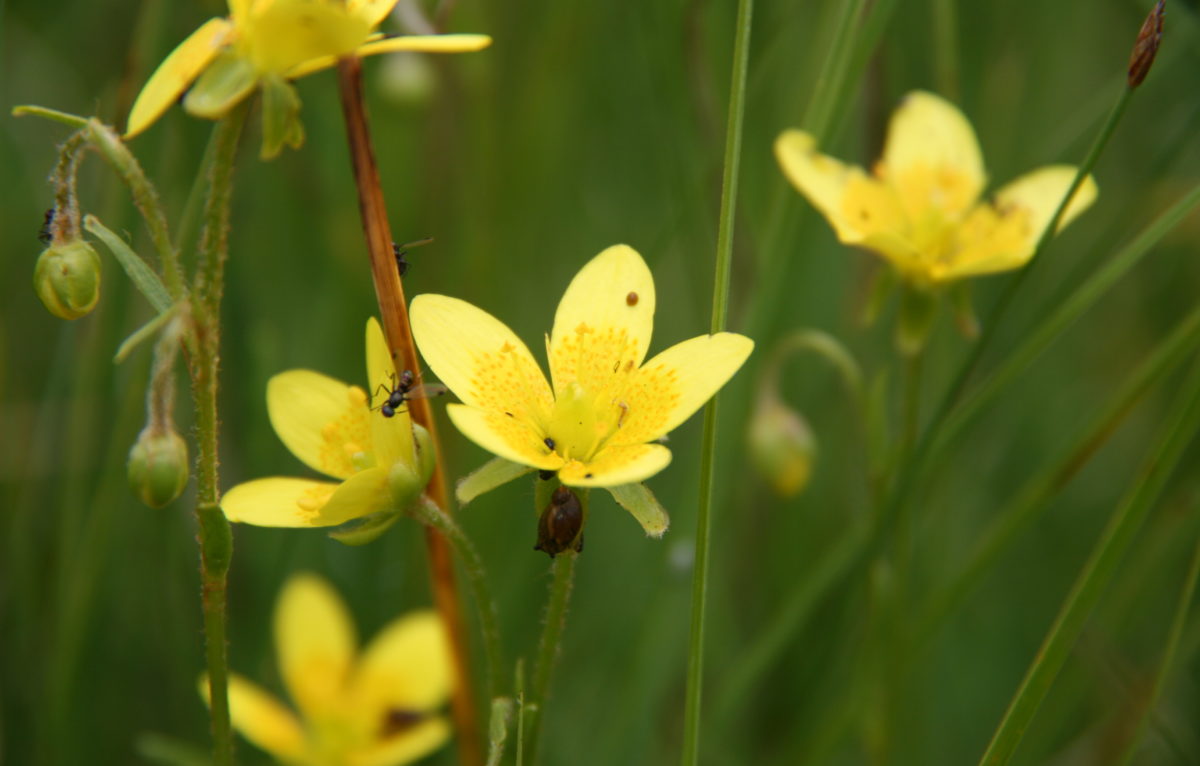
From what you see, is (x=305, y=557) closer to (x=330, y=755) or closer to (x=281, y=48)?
A: (x=330, y=755)

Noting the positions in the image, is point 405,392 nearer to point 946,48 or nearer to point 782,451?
point 782,451

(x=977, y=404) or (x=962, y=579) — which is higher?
(x=977, y=404)

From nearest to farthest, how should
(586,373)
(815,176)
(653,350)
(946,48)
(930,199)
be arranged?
(586,373)
(815,176)
(930,199)
(946,48)
(653,350)

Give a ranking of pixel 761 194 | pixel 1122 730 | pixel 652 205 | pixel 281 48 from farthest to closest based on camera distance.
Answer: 1. pixel 652 205
2. pixel 761 194
3. pixel 1122 730
4. pixel 281 48

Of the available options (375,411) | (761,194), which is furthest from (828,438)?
(375,411)

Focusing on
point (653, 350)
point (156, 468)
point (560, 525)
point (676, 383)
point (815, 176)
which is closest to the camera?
point (156, 468)

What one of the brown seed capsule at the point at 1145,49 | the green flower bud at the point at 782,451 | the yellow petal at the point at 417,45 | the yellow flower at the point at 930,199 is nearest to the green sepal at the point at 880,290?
the yellow flower at the point at 930,199

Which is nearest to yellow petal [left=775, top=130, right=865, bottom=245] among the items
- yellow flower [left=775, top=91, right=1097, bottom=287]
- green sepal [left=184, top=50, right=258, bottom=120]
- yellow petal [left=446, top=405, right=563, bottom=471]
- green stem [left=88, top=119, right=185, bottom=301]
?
yellow flower [left=775, top=91, right=1097, bottom=287]

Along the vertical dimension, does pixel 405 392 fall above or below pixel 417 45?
below

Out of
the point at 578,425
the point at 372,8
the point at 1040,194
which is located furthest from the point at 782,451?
the point at 372,8
